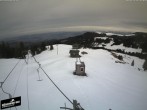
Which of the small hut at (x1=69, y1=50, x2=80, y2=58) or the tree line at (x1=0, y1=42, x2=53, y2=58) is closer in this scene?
the tree line at (x1=0, y1=42, x2=53, y2=58)

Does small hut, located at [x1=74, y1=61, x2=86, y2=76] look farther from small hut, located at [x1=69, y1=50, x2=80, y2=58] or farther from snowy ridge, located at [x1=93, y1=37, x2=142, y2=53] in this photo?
snowy ridge, located at [x1=93, y1=37, x2=142, y2=53]

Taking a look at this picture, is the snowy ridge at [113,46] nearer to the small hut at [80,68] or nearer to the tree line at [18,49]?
the small hut at [80,68]

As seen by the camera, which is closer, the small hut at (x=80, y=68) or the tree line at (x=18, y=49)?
the tree line at (x=18, y=49)

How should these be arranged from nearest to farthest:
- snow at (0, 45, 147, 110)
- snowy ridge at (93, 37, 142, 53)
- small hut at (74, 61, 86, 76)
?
snow at (0, 45, 147, 110)
small hut at (74, 61, 86, 76)
snowy ridge at (93, 37, 142, 53)

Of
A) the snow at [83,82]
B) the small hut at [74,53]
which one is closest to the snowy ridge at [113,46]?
the snow at [83,82]

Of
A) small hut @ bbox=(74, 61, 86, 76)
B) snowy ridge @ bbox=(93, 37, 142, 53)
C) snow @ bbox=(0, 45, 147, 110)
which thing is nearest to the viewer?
snow @ bbox=(0, 45, 147, 110)

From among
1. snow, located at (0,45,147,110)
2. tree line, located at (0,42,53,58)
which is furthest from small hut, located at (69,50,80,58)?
tree line, located at (0,42,53,58)

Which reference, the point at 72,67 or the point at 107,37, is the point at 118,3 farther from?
the point at 72,67

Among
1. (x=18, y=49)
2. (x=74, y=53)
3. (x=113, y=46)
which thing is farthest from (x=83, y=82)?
(x=18, y=49)
